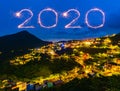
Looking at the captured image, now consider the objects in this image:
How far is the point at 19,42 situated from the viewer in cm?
8688

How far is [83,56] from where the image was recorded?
62.8 m

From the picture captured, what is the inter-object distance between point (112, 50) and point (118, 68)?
526 inches

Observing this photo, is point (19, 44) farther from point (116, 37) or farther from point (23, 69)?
point (23, 69)

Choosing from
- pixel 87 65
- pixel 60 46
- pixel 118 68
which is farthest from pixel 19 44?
pixel 118 68

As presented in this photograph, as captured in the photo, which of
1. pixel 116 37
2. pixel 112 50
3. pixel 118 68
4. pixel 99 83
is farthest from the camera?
pixel 116 37

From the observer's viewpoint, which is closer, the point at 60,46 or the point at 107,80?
the point at 107,80

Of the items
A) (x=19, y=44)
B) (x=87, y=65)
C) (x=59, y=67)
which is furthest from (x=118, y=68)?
(x=19, y=44)

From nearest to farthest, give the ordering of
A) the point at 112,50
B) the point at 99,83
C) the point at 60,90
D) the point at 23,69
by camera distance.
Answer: the point at 60,90, the point at 99,83, the point at 23,69, the point at 112,50

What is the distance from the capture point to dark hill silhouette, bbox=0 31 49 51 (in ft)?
255

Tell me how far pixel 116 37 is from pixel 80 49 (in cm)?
1106

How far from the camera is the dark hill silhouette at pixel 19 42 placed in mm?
77781

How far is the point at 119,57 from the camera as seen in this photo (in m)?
57.6

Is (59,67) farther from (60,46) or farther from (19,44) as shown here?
(19,44)

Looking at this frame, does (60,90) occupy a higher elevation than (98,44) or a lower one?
lower
